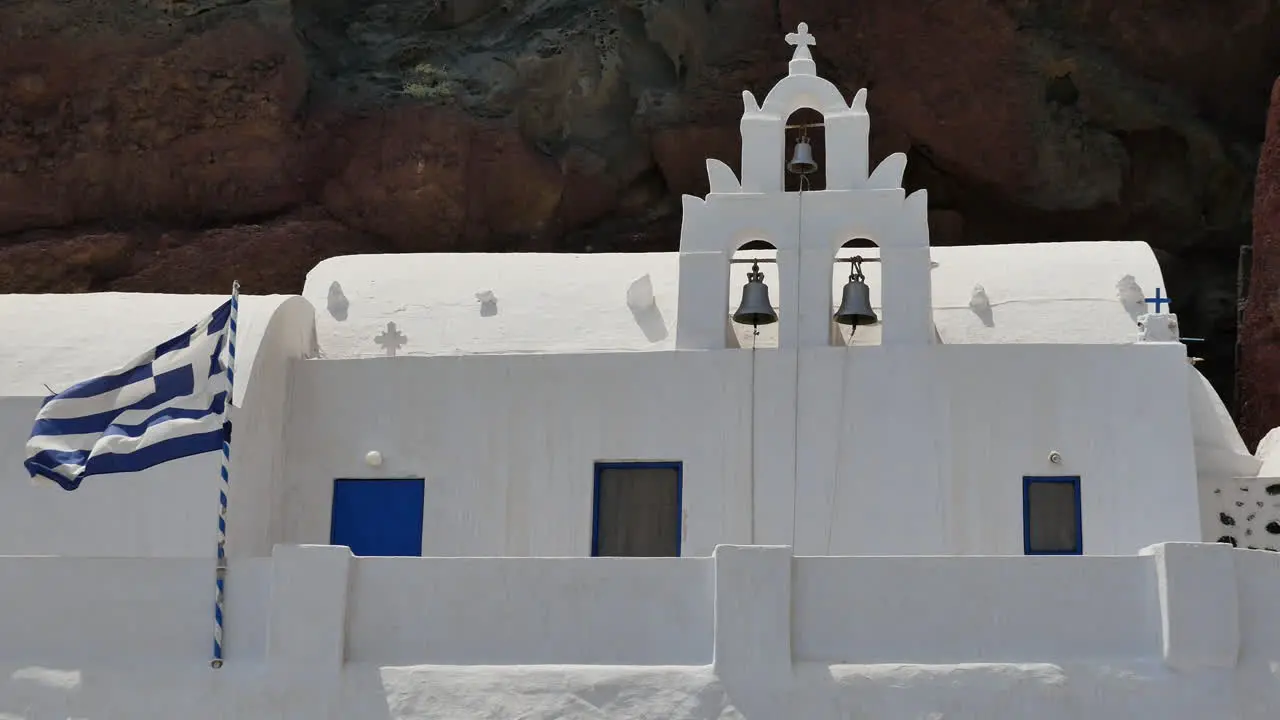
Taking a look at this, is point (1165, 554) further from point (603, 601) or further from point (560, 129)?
point (560, 129)

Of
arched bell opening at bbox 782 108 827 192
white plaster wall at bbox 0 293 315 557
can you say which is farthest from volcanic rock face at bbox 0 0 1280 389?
white plaster wall at bbox 0 293 315 557

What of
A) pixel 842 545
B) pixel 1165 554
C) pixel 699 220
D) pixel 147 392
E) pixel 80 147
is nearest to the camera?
pixel 1165 554

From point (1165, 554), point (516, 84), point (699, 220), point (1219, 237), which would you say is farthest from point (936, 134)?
point (1165, 554)

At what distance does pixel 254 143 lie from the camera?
29203mm

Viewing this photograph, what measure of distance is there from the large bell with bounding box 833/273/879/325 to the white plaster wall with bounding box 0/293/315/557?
546cm

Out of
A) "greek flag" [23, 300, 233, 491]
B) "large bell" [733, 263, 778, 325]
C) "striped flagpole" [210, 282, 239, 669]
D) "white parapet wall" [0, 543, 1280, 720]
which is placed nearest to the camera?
"white parapet wall" [0, 543, 1280, 720]

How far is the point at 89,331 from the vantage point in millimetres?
17531

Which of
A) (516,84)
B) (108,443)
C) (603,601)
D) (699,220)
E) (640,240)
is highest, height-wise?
(516,84)

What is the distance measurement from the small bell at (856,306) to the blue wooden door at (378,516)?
437cm

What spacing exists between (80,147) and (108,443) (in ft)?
54.2

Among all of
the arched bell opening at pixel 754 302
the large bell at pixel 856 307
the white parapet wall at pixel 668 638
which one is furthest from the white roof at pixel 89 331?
the large bell at pixel 856 307

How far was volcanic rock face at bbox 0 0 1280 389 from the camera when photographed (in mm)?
28891

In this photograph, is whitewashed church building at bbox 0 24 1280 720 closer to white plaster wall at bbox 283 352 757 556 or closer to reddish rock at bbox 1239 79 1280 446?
white plaster wall at bbox 283 352 757 556

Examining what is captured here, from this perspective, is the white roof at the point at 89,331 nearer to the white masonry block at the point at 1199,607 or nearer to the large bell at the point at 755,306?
the large bell at the point at 755,306
